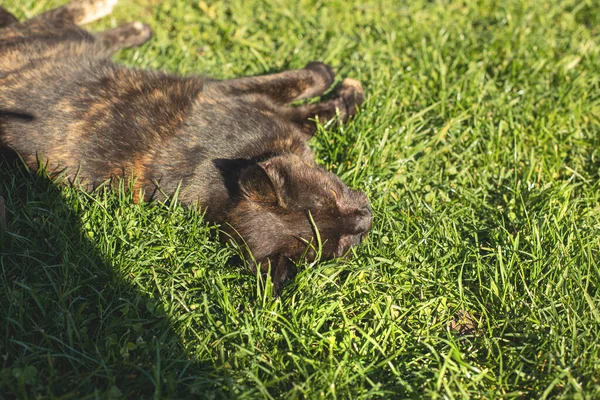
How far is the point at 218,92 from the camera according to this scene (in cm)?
434

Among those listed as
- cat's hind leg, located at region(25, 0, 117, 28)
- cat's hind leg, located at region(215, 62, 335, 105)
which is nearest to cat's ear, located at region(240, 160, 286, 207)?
cat's hind leg, located at region(215, 62, 335, 105)

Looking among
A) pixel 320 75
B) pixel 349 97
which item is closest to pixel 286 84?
pixel 320 75

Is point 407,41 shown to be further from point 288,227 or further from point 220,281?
point 220,281

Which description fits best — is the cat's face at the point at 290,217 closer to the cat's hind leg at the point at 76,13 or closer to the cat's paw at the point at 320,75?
the cat's paw at the point at 320,75

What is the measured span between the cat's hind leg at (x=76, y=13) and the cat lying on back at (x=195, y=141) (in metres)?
0.60

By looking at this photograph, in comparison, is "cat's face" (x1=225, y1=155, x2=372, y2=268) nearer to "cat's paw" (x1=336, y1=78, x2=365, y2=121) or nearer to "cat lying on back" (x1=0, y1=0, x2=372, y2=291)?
"cat lying on back" (x1=0, y1=0, x2=372, y2=291)

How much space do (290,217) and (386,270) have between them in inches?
28.0

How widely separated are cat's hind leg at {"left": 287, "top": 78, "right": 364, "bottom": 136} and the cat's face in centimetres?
104

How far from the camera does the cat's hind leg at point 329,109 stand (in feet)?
15.2

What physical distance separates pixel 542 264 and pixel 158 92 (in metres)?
2.93

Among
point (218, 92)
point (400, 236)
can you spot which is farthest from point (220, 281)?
point (218, 92)

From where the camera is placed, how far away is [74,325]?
309cm

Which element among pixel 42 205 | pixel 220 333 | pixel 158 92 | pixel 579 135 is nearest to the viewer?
pixel 220 333

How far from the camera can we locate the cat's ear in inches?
134
